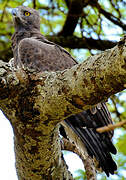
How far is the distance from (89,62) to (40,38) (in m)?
3.57

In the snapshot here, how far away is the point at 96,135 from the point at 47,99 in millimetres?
2022

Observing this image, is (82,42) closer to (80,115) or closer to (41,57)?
(41,57)

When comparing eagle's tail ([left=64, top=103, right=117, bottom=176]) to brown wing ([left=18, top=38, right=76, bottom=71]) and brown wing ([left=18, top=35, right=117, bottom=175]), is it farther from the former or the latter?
brown wing ([left=18, top=38, right=76, bottom=71])

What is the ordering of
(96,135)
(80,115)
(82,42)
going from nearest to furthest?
(96,135)
(80,115)
(82,42)

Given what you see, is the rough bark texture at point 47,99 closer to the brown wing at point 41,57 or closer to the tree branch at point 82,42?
the brown wing at point 41,57

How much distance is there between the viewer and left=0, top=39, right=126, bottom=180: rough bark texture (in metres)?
3.10

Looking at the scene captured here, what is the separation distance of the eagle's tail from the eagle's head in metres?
2.66

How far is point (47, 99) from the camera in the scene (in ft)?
11.9

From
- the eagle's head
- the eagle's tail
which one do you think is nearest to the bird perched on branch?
the eagle's tail

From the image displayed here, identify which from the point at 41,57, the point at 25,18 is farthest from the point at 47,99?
the point at 25,18

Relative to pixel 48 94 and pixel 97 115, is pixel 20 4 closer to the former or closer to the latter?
pixel 97 115

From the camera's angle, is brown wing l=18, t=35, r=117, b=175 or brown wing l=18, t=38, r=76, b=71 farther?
brown wing l=18, t=38, r=76, b=71

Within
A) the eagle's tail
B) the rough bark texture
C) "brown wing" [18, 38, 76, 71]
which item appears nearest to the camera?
the rough bark texture

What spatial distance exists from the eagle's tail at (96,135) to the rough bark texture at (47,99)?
3.68 ft
